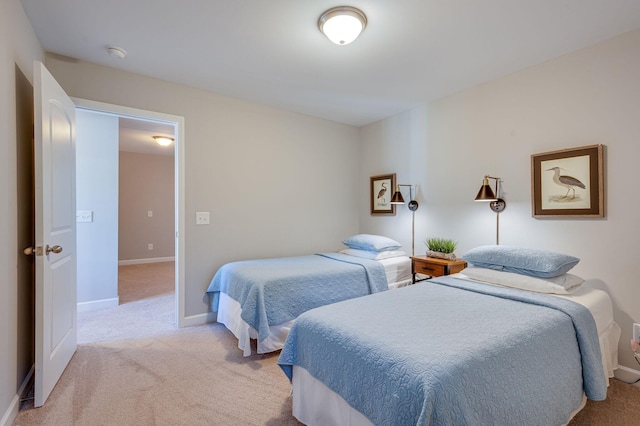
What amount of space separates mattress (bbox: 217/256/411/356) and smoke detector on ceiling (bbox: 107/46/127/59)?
2.16 metres

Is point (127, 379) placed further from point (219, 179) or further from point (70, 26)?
point (70, 26)

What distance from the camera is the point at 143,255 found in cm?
642

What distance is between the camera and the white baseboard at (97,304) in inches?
136

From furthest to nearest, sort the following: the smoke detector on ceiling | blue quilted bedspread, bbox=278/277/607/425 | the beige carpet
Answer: the smoke detector on ceiling < the beige carpet < blue quilted bedspread, bbox=278/277/607/425

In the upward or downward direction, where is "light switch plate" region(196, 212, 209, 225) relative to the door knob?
upward

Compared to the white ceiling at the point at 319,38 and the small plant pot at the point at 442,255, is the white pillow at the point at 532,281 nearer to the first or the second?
the small plant pot at the point at 442,255

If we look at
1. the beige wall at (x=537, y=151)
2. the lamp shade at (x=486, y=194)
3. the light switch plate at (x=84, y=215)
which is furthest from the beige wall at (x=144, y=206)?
the lamp shade at (x=486, y=194)

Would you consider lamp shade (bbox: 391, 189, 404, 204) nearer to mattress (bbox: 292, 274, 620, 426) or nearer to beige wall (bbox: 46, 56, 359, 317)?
beige wall (bbox: 46, 56, 359, 317)

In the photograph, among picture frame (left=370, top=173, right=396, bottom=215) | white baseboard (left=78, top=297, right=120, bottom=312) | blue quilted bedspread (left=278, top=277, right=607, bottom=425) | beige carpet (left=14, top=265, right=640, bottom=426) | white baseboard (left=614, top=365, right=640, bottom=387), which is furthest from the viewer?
picture frame (left=370, top=173, right=396, bottom=215)

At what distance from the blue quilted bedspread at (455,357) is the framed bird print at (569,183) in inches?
36.4

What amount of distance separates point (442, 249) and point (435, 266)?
0.22 meters

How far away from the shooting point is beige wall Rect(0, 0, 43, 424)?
5.09 ft

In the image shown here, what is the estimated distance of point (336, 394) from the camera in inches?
53.4

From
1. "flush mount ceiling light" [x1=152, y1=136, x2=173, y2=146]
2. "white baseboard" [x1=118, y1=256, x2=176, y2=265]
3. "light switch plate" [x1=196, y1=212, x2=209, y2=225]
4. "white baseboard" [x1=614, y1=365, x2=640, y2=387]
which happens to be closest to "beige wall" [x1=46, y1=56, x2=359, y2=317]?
"light switch plate" [x1=196, y1=212, x2=209, y2=225]
